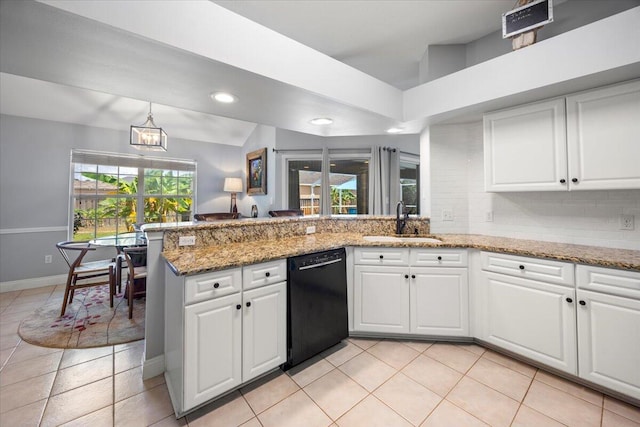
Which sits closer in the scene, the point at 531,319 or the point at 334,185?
the point at 531,319

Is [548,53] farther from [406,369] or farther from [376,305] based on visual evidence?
[406,369]

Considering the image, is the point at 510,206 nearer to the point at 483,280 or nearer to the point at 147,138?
the point at 483,280

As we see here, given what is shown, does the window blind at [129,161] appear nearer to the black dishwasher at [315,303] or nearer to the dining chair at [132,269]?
the dining chair at [132,269]

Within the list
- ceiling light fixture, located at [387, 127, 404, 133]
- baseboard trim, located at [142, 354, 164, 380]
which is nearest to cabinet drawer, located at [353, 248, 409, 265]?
ceiling light fixture, located at [387, 127, 404, 133]

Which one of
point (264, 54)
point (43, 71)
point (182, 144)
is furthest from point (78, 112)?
point (264, 54)

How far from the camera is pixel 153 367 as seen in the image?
190cm

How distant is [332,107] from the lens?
7.38 ft

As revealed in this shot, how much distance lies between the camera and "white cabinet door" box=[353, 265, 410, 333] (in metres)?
2.24

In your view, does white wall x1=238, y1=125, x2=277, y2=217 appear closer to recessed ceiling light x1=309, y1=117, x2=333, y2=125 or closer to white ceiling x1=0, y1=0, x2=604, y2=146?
white ceiling x1=0, y1=0, x2=604, y2=146

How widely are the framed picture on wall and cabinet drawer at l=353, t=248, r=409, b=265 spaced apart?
3148 millimetres

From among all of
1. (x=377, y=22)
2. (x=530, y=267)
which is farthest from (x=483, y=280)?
(x=377, y=22)

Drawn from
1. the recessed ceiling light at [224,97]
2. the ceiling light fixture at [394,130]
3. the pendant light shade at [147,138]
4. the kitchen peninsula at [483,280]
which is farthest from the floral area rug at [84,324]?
the ceiling light fixture at [394,130]

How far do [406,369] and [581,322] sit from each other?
119cm

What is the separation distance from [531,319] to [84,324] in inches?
164
